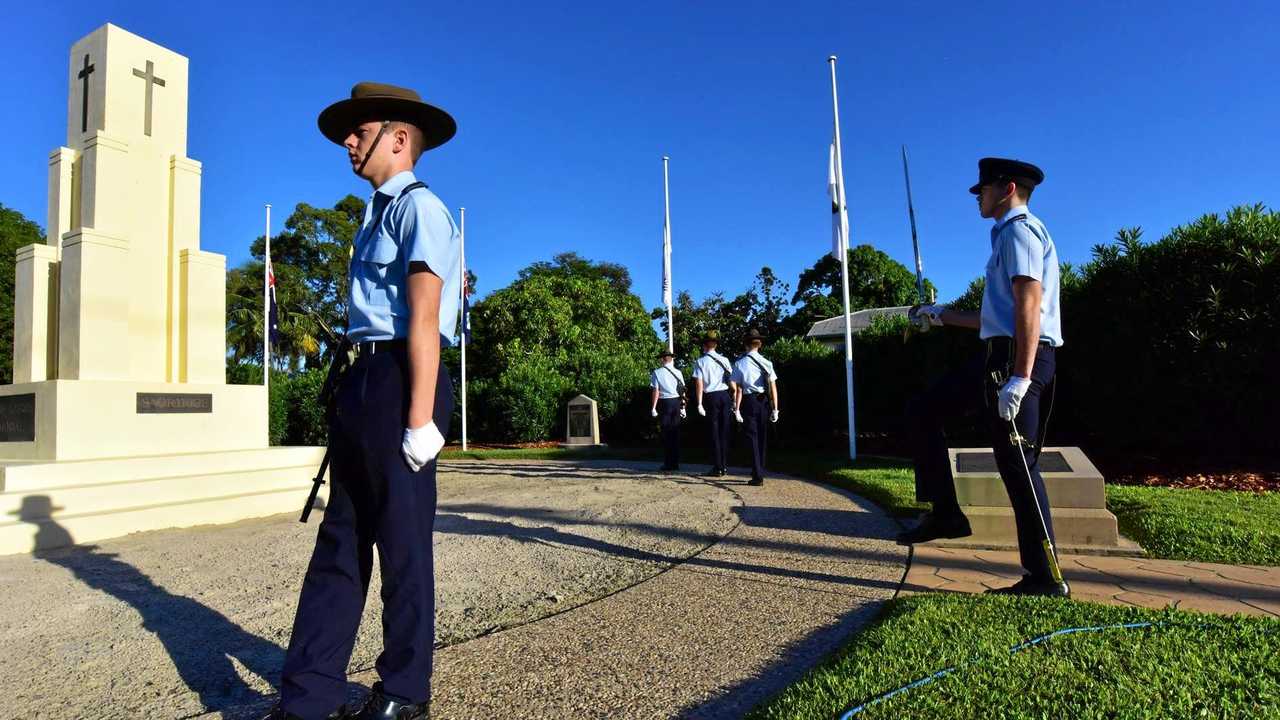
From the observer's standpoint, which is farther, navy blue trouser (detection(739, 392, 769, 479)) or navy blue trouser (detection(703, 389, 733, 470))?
navy blue trouser (detection(703, 389, 733, 470))

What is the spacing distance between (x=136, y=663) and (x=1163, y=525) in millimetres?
5799

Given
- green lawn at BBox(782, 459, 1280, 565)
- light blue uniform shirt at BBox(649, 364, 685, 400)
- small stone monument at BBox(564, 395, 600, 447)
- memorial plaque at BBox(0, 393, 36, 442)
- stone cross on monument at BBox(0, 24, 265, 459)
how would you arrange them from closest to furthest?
green lawn at BBox(782, 459, 1280, 565) < memorial plaque at BBox(0, 393, 36, 442) < stone cross on monument at BBox(0, 24, 265, 459) < light blue uniform shirt at BBox(649, 364, 685, 400) < small stone monument at BBox(564, 395, 600, 447)

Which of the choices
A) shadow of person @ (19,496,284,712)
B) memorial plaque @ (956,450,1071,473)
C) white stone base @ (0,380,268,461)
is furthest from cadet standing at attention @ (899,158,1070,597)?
white stone base @ (0,380,268,461)

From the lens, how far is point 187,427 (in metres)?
6.95

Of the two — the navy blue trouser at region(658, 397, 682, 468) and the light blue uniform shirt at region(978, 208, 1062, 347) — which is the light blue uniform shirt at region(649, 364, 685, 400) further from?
the light blue uniform shirt at region(978, 208, 1062, 347)

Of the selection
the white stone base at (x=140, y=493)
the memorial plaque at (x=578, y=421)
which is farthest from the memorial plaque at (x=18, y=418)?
the memorial plaque at (x=578, y=421)

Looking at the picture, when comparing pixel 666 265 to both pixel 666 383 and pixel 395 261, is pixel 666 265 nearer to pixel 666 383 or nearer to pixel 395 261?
pixel 666 383

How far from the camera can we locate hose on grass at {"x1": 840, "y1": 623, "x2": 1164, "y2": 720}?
6.50ft

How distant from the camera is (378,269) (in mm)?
2213

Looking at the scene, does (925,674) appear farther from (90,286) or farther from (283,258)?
(283,258)

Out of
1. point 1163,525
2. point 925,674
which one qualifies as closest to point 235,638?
point 925,674

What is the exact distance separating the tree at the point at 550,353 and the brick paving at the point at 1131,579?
51.7 ft

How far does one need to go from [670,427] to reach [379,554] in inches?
373

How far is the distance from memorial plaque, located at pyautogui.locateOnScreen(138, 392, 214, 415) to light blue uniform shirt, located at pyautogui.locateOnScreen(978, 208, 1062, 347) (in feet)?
23.2
